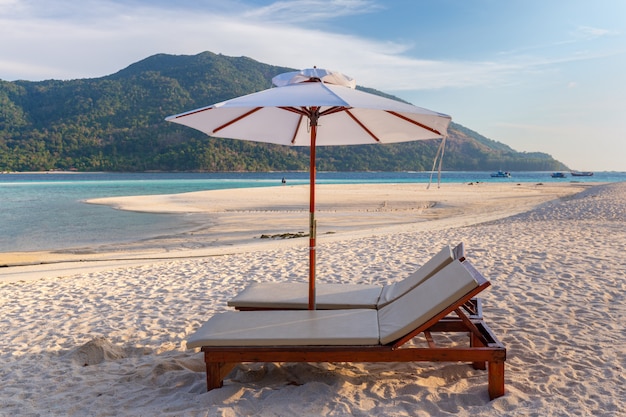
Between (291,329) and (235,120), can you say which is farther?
(235,120)

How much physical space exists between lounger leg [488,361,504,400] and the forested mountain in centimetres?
9673

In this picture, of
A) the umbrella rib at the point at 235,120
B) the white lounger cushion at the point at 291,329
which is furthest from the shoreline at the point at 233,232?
the white lounger cushion at the point at 291,329

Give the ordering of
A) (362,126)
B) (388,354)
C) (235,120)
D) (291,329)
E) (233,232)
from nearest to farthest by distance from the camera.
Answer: (388,354)
(291,329)
(235,120)
(362,126)
(233,232)

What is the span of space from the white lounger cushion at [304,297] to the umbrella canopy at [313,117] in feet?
0.67

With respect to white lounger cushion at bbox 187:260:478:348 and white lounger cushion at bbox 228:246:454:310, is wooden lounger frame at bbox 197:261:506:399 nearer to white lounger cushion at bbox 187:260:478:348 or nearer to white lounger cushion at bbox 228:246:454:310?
white lounger cushion at bbox 187:260:478:348

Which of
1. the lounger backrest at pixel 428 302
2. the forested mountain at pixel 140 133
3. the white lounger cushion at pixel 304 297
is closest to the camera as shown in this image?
the lounger backrest at pixel 428 302

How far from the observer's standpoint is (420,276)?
4246 mm

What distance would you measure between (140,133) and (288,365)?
102851 millimetres

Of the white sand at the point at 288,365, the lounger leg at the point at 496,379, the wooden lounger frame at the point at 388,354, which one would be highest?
the wooden lounger frame at the point at 388,354

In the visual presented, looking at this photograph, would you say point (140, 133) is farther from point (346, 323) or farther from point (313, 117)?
point (346, 323)

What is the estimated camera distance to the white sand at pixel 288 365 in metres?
3.35

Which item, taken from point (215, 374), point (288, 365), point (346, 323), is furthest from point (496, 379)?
Answer: point (215, 374)

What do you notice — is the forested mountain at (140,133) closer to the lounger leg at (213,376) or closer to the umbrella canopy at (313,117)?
the umbrella canopy at (313,117)

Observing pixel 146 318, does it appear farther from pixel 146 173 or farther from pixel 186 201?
pixel 146 173
